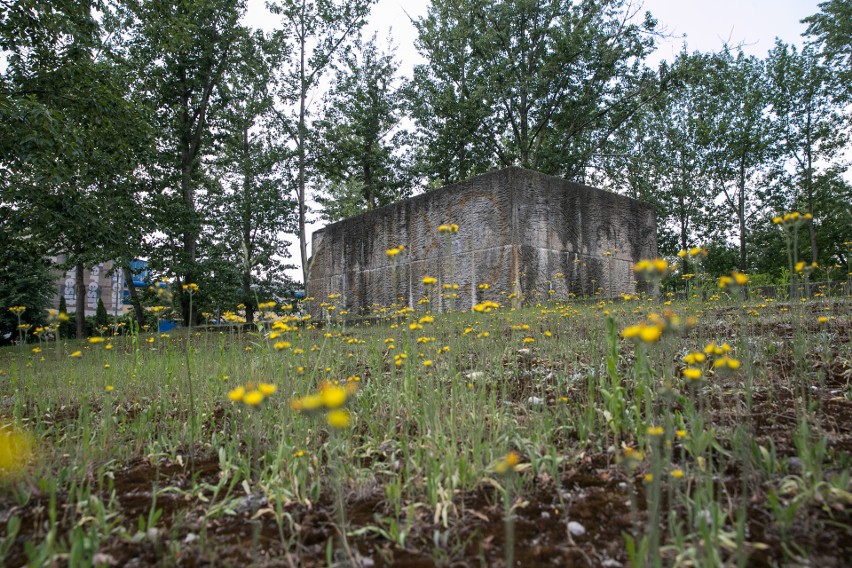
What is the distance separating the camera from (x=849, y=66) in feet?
58.8

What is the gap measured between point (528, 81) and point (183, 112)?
1121 centimetres

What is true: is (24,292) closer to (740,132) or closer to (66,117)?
(66,117)

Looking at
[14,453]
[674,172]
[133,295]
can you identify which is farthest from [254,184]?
[674,172]

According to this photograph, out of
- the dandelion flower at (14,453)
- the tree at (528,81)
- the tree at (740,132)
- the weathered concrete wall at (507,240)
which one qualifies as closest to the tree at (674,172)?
the tree at (740,132)

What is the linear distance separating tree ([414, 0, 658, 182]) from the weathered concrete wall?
7.16 meters

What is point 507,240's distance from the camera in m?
7.85

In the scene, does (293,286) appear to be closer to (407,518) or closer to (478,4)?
(478,4)

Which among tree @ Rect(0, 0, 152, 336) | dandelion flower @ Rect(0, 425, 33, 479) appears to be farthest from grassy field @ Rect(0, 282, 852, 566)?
tree @ Rect(0, 0, 152, 336)

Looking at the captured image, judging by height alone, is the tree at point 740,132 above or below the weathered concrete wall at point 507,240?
above

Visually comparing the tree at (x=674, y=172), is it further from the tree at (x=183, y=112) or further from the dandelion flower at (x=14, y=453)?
the dandelion flower at (x=14, y=453)

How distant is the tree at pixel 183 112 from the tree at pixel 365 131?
12.2 ft

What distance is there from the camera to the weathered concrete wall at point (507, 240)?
7.88 m

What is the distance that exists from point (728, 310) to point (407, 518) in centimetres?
454

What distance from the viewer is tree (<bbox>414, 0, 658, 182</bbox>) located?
14.8m
